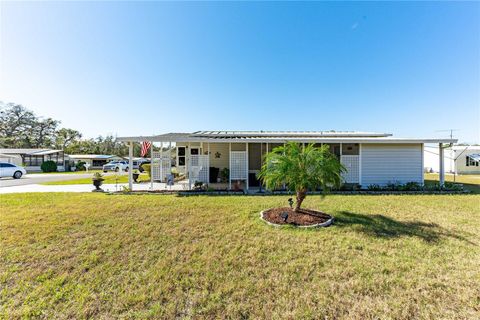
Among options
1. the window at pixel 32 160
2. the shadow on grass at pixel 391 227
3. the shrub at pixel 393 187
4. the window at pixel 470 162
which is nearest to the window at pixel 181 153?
the shadow on grass at pixel 391 227

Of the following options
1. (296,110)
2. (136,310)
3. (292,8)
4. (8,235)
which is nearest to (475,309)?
(136,310)

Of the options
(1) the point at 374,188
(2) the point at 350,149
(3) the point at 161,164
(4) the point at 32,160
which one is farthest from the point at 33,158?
(1) the point at 374,188

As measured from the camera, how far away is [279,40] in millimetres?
12969

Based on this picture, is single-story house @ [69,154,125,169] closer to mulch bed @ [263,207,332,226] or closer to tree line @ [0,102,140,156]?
tree line @ [0,102,140,156]

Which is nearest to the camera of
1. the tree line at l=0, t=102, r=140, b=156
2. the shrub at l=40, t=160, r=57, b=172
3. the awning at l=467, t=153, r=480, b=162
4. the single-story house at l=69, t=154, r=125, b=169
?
the awning at l=467, t=153, r=480, b=162

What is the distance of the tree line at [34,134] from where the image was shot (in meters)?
41.9

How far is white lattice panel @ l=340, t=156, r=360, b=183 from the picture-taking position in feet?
35.4

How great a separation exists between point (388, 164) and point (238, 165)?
323 inches

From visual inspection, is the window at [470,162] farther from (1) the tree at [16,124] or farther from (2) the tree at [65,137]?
(1) the tree at [16,124]

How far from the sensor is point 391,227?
5.11 m

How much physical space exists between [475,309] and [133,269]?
4810 millimetres

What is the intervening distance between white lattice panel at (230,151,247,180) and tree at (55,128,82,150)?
50.4 m

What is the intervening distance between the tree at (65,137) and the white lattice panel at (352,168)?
2170 inches

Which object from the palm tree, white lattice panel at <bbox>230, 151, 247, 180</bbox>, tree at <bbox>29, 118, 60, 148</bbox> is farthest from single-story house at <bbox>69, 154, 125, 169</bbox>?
the palm tree
